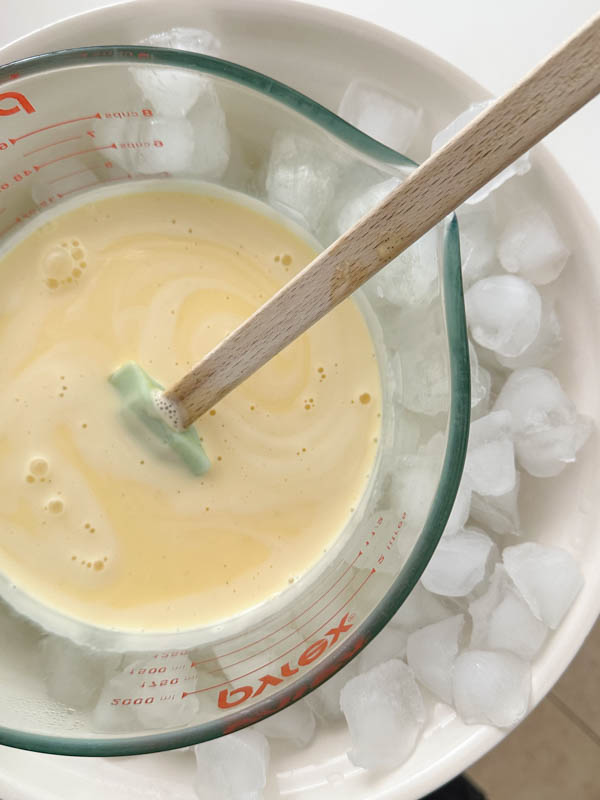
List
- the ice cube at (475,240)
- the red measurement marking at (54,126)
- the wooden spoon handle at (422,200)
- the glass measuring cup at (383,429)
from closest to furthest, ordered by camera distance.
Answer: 1. the wooden spoon handle at (422,200)
2. the glass measuring cup at (383,429)
3. the red measurement marking at (54,126)
4. the ice cube at (475,240)

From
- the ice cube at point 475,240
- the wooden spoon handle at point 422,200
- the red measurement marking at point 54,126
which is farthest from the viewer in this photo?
the ice cube at point 475,240

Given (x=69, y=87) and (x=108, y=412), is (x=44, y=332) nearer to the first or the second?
(x=108, y=412)

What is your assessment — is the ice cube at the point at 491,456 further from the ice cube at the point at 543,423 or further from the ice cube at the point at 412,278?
the ice cube at the point at 412,278

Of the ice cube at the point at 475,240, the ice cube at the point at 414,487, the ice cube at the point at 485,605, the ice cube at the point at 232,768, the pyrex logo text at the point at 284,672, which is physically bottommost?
the ice cube at the point at 485,605

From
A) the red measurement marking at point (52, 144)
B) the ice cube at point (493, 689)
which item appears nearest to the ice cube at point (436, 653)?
the ice cube at point (493, 689)

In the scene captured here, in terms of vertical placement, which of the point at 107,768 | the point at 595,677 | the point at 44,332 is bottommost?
the point at 595,677

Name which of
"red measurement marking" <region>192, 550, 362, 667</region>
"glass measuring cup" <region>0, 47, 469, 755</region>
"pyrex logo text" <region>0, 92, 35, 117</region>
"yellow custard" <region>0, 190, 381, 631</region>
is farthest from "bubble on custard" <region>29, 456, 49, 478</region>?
"pyrex logo text" <region>0, 92, 35, 117</region>

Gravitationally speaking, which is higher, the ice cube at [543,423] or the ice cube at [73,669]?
the ice cube at [73,669]

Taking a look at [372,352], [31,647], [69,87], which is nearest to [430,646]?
[372,352]
